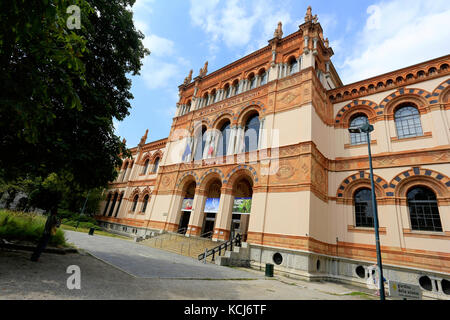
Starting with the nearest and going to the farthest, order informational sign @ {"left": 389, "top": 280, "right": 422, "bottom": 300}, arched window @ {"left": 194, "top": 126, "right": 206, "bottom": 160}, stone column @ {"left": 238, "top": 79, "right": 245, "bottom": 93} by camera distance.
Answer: informational sign @ {"left": 389, "top": 280, "right": 422, "bottom": 300} → stone column @ {"left": 238, "top": 79, "right": 245, "bottom": 93} → arched window @ {"left": 194, "top": 126, "right": 206, "bottom": 160}

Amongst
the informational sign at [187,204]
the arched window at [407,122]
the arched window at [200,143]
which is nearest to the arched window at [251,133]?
the arched window at [200,143]

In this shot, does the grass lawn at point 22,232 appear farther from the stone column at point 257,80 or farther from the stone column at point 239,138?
the stone column at point 257,80

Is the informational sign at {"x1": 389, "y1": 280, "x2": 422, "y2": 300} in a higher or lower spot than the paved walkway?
higher

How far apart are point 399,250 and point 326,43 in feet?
64.5

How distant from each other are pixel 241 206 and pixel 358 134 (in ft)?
33.7

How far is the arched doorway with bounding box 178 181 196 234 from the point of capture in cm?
2133

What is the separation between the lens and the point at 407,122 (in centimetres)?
1498

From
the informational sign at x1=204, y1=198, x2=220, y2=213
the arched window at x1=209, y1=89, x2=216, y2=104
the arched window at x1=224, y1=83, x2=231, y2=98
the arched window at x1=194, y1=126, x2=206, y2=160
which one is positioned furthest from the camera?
the arched window at x1=209, y1=89, x2=216, y2=104

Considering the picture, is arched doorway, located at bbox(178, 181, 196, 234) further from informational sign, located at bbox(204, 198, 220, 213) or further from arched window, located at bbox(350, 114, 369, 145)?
arched window, located at bbox(350, 114, 369, 145)

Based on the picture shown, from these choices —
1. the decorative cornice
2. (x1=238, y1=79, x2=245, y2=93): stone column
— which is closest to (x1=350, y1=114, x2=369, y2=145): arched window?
the decorative cornice

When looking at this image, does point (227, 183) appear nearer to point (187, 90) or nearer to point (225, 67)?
point (225, 67)

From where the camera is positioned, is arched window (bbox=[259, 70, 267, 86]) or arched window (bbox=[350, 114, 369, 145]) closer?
arched window (bbox=[350, 114, 369, 145])

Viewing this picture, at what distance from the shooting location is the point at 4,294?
3855 mm

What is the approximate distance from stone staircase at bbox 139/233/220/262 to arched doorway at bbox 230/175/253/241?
253 centimetres
